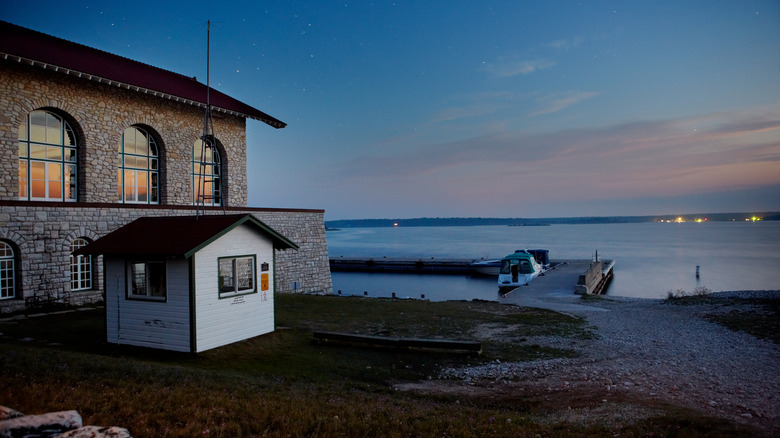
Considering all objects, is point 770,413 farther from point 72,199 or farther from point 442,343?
point 72,199

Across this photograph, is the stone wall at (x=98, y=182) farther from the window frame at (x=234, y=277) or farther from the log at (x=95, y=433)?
the log at (x=95, y=433)

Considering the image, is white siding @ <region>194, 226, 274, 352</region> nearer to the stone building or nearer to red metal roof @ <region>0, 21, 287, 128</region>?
the stone building

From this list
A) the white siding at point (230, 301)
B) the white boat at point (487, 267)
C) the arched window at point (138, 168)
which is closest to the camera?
the white siding at point (230, 301)

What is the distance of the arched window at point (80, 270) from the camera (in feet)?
57.5

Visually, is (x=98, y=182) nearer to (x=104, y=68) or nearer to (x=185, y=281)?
(x=104, y=68)

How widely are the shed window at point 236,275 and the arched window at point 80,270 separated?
31.3 ft

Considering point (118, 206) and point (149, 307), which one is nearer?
point (149, 307)

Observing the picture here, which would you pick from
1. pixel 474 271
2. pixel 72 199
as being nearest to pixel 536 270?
pixel 474 271

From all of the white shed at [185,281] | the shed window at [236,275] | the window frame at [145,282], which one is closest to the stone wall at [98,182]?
the white shed at [185,281]

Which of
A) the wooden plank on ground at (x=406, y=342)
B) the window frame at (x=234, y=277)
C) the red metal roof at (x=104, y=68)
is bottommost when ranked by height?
the wooden plank on ground at (x=406, y=342)

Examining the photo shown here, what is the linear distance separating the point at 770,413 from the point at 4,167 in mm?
23959

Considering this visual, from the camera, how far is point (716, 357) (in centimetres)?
1058

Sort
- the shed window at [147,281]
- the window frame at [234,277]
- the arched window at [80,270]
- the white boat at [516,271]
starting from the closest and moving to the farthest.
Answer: the shed window at [147,281], the window frame at [234,277], the arched window at [80,270], the white boat at [516,271]

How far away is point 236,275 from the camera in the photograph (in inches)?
466
